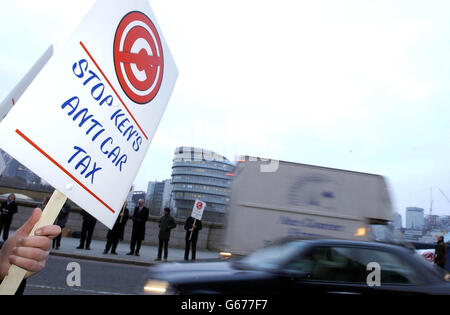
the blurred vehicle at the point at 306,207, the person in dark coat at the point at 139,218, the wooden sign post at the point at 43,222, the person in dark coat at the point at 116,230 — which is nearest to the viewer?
the wooden sign post at the point at 43,222

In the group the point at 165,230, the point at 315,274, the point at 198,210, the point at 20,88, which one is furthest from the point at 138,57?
the point at 198,210

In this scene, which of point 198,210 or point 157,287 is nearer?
point 157,287

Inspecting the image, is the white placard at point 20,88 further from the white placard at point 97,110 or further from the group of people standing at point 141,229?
the group of people standing at point 141,229

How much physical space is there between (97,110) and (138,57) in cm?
34

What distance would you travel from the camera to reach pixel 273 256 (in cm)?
415

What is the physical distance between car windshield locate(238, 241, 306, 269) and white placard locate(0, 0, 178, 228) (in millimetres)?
2677

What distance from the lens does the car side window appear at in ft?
12.1

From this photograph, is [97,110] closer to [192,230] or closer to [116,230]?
[116,230]

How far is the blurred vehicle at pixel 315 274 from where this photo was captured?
3543 mm

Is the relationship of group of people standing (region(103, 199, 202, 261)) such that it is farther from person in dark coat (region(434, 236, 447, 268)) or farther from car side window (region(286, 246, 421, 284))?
car side window (region(286, 246, 421, 284))

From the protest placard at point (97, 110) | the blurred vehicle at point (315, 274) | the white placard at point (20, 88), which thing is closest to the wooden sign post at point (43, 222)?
the protest placard at point (97, 110)

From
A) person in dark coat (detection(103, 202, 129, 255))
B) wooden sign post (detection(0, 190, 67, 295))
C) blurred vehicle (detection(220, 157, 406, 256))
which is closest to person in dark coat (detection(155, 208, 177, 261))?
person in dark coat (detection(103, 202, 129, 255))

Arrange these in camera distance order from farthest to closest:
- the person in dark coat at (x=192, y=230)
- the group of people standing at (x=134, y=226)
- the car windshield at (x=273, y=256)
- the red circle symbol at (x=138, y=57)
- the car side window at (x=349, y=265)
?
1. the person in dark coat at (x=192, y=230)
2. the group of people standing at (x=134, y=226)
3. the car windshield at (x=273, y=256)
4. the car side window at (x=349, y=265)
5. the red circle symbol at (x=138, y=57)

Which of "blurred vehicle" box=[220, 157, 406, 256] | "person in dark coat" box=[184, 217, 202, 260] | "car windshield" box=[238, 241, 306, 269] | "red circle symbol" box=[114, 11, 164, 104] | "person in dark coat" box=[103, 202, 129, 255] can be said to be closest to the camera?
"red circle symbol" box=[114, 11, 164, 104]
